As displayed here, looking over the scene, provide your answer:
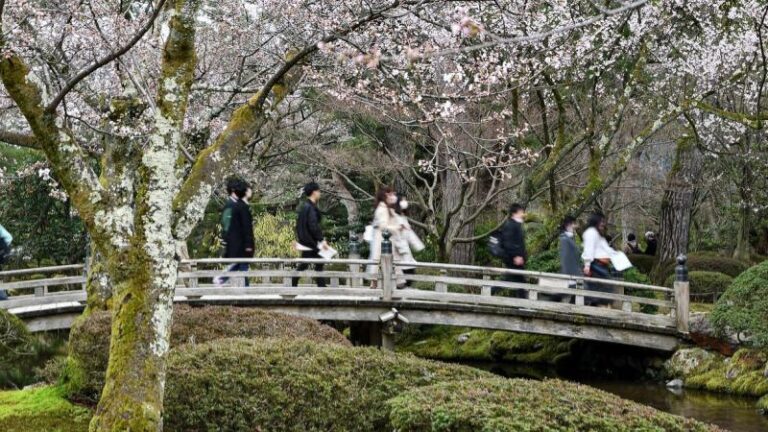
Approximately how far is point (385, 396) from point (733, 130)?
16.0 m

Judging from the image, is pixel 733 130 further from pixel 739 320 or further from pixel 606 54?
pixel 739 320

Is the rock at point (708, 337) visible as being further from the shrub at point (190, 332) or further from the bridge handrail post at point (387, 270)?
the shrub at point (190, 332)

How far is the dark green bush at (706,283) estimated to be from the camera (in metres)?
Result: 19.5

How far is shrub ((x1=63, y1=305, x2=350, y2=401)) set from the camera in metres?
8.76

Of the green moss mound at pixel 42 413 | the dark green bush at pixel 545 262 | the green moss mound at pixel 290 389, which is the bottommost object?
the green moss mound at pixel 42 413

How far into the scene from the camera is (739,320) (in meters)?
13.1

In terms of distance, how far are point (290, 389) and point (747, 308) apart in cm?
891

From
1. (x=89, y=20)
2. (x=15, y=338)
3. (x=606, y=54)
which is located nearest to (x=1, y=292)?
(x=15, y=338)

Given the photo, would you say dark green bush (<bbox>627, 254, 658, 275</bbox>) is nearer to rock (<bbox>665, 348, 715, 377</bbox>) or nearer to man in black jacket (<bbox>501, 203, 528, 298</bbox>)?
rock (<bbox>665, 348, 715, 377</bbox>)

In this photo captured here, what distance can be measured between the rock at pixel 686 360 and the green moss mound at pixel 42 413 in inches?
385

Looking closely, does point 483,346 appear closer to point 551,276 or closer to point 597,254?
point 551,276

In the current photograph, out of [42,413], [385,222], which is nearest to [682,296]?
[385,222]

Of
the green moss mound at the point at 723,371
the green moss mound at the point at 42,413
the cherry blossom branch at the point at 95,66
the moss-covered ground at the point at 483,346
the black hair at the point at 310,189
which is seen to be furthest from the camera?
the moss-covered ground at the point at 483,346

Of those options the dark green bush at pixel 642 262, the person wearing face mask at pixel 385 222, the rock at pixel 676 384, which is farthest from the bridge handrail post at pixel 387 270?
the dark green bush at pixel 642 262
